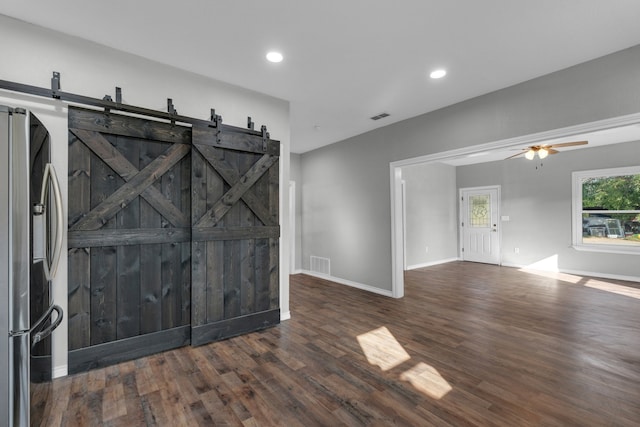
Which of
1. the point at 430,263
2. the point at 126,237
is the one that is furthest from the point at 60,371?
the point at 430,263

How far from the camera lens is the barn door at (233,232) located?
2949 millimetres

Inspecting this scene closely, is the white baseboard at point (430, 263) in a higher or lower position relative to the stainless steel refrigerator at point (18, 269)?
lower

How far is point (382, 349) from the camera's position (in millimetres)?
2850

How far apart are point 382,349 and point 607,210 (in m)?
6.32

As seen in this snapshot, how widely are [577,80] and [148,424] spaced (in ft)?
15.0

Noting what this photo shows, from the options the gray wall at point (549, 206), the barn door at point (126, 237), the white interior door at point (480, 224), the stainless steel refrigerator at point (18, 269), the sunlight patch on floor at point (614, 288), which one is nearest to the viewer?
the stainless steel refrigerator at point (18, 269)

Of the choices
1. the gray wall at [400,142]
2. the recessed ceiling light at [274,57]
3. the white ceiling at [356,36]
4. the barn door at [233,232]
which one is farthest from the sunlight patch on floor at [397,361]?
the recessed ceiling light at [274,57]

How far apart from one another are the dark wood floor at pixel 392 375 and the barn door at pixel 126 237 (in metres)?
0.24

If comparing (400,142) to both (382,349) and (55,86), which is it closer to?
(382,349)

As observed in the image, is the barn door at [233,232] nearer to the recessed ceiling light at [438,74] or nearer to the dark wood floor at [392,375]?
the dark wood floor at [392,375]

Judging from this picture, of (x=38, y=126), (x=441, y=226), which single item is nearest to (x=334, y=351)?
(x=38, y=126)

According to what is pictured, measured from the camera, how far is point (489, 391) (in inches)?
85.0

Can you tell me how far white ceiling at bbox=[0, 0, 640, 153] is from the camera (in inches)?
83.7

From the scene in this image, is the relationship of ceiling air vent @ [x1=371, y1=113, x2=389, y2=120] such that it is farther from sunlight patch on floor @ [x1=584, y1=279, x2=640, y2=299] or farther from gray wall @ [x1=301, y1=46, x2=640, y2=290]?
sunlight patch on floor @ [x1=584, y1=279, x2=640, y2=299]
